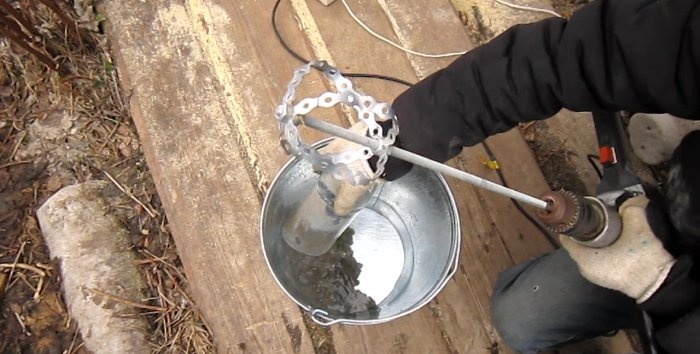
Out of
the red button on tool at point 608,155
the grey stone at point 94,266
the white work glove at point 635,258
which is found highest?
the red button on tool at point 608,155

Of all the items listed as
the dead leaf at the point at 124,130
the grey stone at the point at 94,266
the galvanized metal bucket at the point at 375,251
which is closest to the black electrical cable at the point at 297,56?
the galvanized metal bucket at the point at 375,251

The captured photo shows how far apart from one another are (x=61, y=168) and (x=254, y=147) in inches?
16.1

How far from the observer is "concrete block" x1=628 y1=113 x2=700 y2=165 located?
1244 millimetres

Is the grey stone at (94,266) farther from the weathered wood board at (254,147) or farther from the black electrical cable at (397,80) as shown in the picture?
the black electrical cable at (397,80)

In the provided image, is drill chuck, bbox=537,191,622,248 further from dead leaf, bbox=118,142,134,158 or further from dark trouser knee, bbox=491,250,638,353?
dead leaf, bbox=118,142,134,158

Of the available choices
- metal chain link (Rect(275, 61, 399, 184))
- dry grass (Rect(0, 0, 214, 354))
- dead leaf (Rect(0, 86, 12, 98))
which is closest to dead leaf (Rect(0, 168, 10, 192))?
dry grass (Rect(0, 0, 214, 354))

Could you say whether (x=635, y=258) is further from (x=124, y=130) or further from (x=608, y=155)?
(x=124, y=130)

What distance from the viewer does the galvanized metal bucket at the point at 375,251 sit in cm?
104

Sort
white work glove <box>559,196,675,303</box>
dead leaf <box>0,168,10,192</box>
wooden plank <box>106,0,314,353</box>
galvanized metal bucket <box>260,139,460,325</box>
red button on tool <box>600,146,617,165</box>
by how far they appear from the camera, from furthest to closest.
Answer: dead leaf <box>0,168,10,192</box>
wooden plank <box>106,0,314,353</box>
galvanized metal bucket <box>260,139,460,325</box>
red button on tool <box>600,146,617,165</box>
white work glove <box>559,196,675,303</box>

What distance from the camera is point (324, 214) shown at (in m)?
1.01

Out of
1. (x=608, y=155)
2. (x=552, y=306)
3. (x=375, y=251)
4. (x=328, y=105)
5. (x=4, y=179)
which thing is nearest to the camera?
(x=328, y=105)

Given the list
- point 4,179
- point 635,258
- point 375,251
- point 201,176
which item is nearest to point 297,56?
point 201,176

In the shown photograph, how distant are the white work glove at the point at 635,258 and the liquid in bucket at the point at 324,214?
0.32 meters

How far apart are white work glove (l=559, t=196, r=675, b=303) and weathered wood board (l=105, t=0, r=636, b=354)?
1.27 feet
